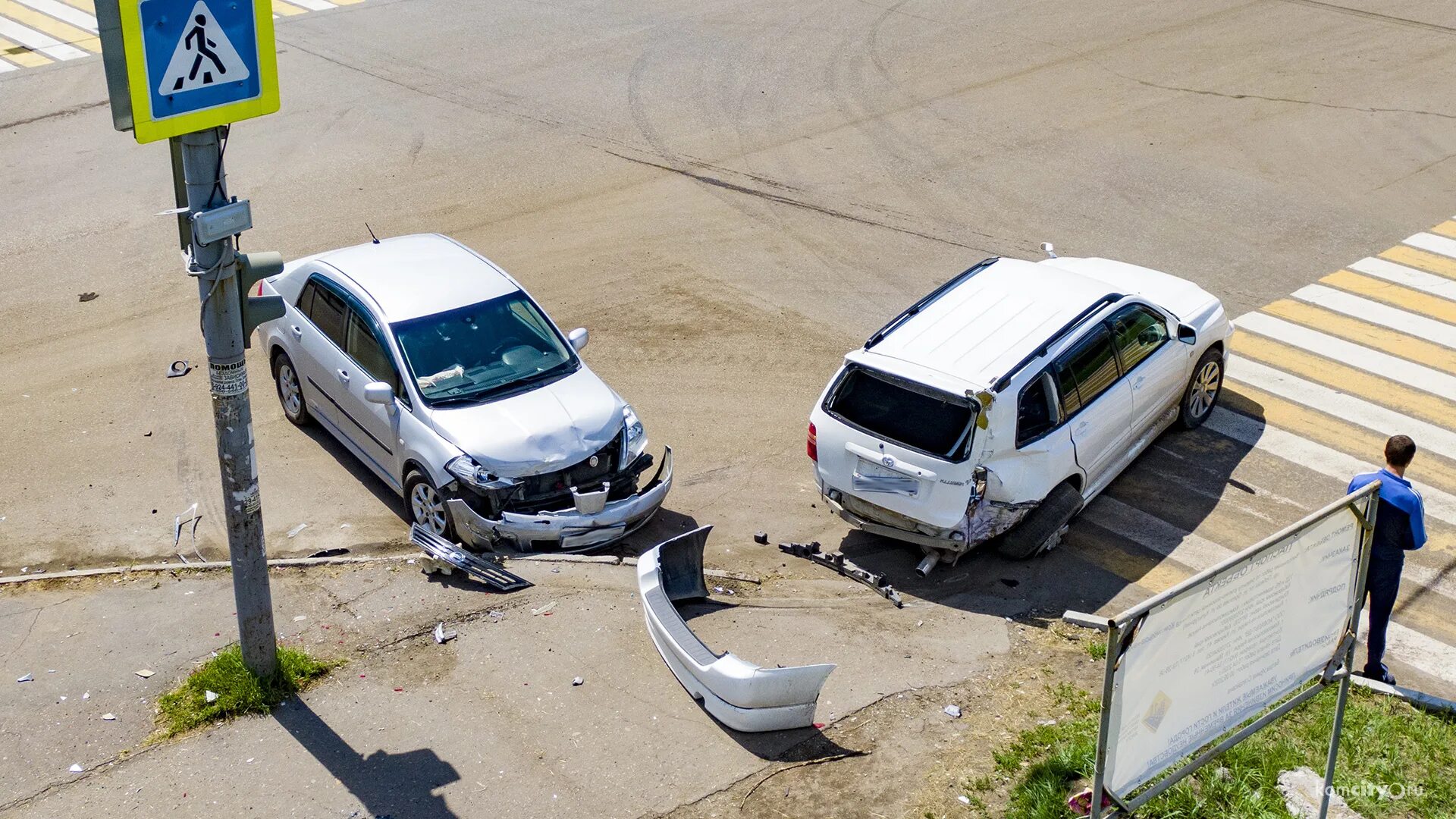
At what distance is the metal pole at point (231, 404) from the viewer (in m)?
6.89

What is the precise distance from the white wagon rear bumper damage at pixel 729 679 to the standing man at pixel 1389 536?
11.4ft

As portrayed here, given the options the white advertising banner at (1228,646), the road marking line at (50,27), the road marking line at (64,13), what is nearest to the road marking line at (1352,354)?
the white advertising banner at (1228,646)

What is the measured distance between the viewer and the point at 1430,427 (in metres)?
12.4

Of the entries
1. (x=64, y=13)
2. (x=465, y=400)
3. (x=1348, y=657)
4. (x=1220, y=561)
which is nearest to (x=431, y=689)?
(x=465, y=400)

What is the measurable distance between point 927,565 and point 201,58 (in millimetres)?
6255

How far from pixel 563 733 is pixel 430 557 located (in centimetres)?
252

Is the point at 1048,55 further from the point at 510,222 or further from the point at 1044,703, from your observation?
the point at 1044,703

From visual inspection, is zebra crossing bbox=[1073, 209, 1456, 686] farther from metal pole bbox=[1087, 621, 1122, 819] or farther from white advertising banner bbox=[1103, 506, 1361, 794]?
metal pole bbox=[1087, 621, 1122, 819]

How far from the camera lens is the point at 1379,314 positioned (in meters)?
14.7

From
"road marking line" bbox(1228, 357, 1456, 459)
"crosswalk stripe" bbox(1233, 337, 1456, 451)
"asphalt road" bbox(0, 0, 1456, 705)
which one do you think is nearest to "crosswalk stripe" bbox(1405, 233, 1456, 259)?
"asphalt road" bbox(0, 0, 1456, 705)

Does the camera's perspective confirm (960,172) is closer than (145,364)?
No

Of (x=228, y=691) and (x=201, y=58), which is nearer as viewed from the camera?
(x=201, y=58)

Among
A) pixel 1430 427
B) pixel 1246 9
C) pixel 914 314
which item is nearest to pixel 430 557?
pixel 914 314

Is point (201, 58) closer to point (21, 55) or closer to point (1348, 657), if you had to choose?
point (1348, 657)
